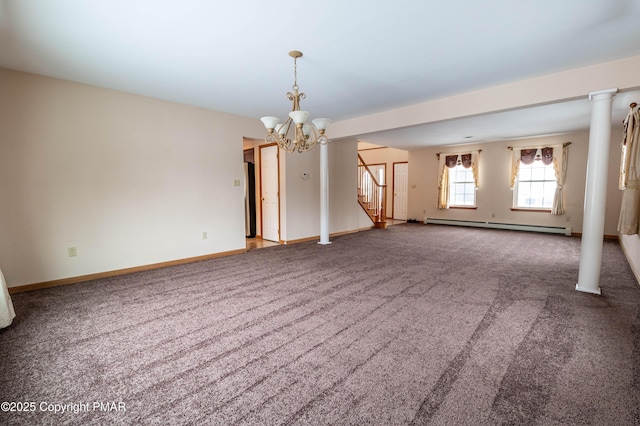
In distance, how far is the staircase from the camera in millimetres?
8383

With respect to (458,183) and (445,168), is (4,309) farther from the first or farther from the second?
(458,183)

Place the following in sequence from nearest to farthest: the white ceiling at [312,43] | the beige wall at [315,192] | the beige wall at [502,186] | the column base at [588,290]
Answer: the white ceiling at [312,43] → the column base at [588,290] → the beige wall at [315,192] → the beige wall at [502,186]

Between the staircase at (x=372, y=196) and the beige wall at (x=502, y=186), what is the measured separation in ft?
6.88

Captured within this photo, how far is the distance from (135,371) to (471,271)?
398 cm

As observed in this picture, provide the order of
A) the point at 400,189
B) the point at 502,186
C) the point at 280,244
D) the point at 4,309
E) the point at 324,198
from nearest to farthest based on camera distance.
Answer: the point at 4,309 < the point at 280,244 < the point at 324,198 < the point at 502,186 < the point at 400,189

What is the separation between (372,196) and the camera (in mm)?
8617

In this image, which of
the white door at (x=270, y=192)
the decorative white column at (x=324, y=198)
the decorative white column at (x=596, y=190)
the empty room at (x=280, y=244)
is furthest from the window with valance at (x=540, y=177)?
the white door at (x=270, y=192)

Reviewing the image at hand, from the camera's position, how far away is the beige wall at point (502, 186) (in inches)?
262

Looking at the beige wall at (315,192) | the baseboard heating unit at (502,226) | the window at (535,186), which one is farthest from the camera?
the window at (535,186)

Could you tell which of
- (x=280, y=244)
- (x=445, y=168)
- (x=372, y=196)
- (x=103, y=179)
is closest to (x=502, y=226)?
(x=445, y=168)

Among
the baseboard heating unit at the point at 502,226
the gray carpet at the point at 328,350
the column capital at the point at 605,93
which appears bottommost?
the gray carpet at the point at 328,350

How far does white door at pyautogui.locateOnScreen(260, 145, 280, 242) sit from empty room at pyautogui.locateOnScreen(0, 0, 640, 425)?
342 millimetres

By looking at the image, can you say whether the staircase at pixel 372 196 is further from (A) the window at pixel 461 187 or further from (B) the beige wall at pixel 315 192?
(A) the window at pixel 461 187

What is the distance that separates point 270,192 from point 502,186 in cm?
659
